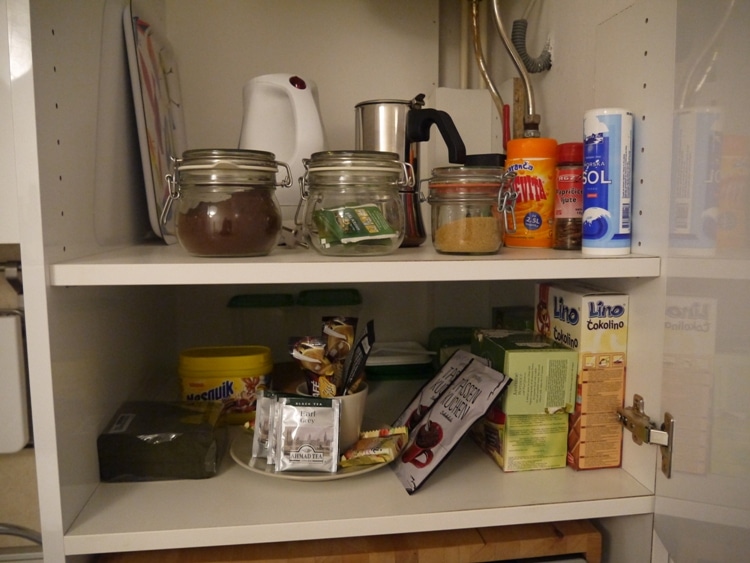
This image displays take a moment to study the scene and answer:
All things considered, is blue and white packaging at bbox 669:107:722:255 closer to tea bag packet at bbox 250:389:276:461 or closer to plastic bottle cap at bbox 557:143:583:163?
plastic bottle cap at bbox 557:143:583:163

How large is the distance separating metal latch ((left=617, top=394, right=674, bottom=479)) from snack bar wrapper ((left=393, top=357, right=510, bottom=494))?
6.6 inches

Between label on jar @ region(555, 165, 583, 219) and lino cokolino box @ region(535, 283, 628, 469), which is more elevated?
label on jar @ region(555, 165, 583, 219)

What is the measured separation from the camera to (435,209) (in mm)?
790

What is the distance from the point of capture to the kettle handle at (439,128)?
79cm

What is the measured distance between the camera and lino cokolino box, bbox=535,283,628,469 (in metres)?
0.74

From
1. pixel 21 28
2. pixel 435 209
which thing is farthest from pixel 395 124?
pixel 21 28

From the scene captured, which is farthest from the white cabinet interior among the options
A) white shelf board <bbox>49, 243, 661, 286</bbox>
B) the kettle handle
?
the kettle handle

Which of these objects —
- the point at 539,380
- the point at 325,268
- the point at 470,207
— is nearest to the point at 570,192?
Answer: the point at 470,207

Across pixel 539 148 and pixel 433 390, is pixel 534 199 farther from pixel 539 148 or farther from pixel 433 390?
pixel 433 390

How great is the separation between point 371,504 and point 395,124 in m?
0.59

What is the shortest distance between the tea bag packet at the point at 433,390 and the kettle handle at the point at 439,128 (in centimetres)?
31

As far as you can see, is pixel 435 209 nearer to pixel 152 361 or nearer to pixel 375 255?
pixel 375 255

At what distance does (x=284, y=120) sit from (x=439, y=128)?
29 cm

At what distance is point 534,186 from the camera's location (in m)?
0.83
